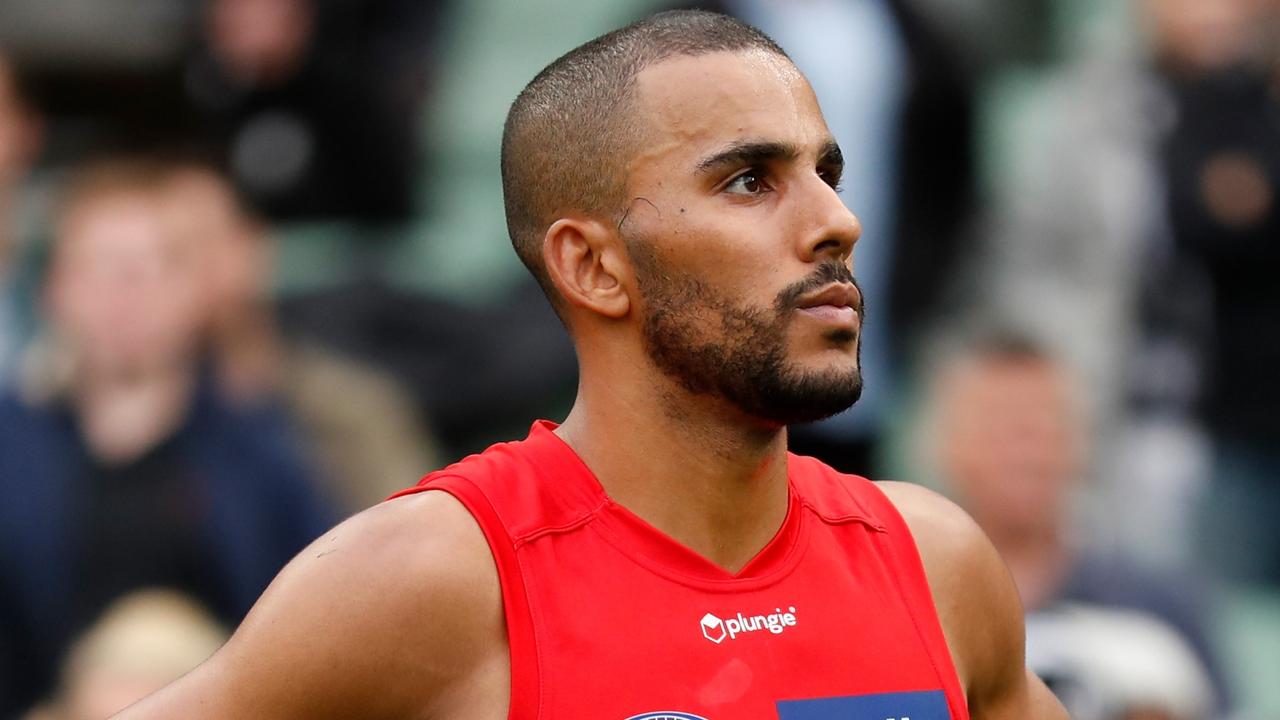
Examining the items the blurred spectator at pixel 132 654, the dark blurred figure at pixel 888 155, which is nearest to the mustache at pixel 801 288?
the blurred spectator at pixel 132 654

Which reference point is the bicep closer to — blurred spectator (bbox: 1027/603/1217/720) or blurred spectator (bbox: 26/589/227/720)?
blurred spectator (bbox: 1027/603/1217/720)

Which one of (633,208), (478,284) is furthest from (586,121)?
(478,284)

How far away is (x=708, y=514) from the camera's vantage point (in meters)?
3.21

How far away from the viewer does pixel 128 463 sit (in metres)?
6.46

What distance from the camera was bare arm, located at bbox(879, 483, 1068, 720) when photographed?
335 cm

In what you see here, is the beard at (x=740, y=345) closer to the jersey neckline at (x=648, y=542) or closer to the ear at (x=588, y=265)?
the ear at (x=588, y=265)

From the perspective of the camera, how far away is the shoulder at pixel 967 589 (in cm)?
335

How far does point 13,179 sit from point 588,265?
16.2ft

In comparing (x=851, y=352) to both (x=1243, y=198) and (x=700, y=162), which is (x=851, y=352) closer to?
(x=700, y=162)

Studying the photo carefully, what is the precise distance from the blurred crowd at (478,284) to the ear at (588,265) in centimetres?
313

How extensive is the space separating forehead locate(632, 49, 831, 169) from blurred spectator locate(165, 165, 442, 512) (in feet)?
12.2

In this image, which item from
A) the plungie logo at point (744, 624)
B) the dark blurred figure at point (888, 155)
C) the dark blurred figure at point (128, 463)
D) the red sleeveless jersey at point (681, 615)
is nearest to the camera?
the red sleeveless jersey at point (681, 615)

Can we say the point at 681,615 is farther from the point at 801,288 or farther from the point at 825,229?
the point at 825,229

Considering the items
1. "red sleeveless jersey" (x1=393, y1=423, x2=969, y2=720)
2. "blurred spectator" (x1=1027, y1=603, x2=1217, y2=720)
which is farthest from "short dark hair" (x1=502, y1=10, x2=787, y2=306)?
"blurred spectator" (x1=1027, y1=603, x2=1217, y2=720)
